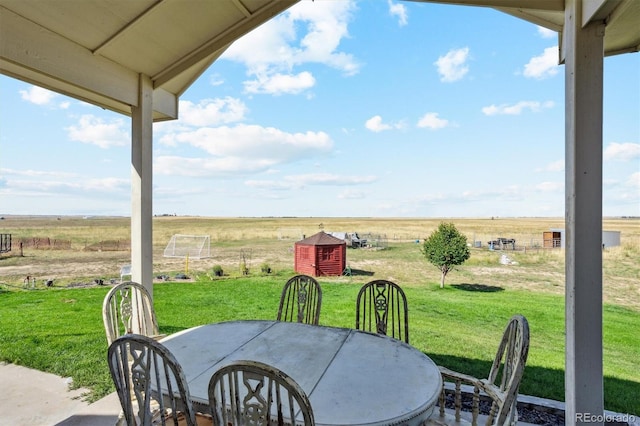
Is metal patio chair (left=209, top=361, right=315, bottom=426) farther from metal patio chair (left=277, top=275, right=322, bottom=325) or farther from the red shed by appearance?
the red shed

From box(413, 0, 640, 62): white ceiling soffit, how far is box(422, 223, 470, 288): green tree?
555 cm

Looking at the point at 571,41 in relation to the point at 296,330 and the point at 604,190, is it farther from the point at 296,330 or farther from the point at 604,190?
the point at 296,330

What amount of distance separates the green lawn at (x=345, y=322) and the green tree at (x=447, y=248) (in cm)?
80

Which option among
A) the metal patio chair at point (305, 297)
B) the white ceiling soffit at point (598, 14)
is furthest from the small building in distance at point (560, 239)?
the metal patio chair at point (305, 297)

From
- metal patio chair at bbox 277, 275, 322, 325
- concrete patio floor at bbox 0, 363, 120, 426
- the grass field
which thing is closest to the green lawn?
the grass field

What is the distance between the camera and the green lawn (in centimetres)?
315

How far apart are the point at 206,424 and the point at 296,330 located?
0.71m

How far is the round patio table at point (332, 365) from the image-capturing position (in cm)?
120

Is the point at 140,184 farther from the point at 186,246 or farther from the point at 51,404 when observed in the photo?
the point at 186,246

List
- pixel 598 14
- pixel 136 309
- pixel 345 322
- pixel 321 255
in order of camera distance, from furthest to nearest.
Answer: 1. pixel 321 255
2. pixel 345 322
3. pixel 136 309
4. pixel 598 14

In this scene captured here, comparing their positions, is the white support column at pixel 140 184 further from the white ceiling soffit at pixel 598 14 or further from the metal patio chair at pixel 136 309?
the white ceiling soffit at pixel 598 14

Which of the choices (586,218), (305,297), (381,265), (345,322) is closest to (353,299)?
(345,322)

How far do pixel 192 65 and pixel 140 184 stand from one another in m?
1.02

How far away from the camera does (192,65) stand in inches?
97.1
